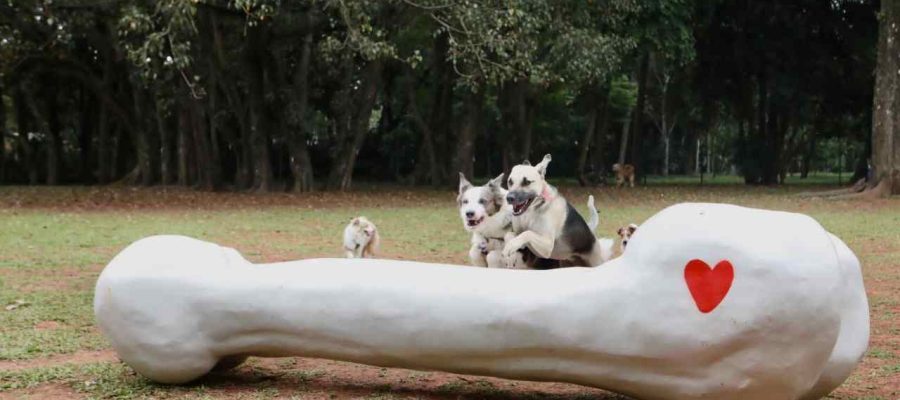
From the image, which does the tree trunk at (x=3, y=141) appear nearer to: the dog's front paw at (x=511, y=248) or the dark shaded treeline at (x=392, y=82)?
the dark shaded treeline at (x=392, y=82)

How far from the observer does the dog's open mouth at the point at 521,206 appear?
731 centimetres

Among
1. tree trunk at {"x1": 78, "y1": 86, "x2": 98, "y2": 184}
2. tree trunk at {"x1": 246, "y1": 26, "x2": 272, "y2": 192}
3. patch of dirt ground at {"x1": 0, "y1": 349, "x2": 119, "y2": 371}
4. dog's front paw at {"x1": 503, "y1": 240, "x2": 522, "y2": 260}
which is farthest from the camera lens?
tree trunk at {"x1": 78, "y1": 86, "x2": 98, "y2": 184}

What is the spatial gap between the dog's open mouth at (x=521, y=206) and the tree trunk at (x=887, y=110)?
2006 centimetres

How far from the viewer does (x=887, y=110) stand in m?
24.8

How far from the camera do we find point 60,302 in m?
8.57

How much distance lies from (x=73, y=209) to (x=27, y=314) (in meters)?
13.9

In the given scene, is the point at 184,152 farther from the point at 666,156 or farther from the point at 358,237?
the point at 666,156

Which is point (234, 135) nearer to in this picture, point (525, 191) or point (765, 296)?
point (525, 191)

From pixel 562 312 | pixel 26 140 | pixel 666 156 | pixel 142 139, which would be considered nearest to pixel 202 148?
pixel 142 139

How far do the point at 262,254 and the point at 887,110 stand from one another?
59.2ft

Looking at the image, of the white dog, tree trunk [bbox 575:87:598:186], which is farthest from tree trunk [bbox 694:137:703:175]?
the white dog

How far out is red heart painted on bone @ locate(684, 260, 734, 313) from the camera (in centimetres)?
452

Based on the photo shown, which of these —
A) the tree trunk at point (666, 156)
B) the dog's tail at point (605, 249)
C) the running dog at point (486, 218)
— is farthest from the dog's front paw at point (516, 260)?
the tree trunk at point (666, 156)

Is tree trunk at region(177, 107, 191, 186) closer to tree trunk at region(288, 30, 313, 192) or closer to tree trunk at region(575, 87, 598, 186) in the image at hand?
tree trunk at region(288, 30, 313, 192)
